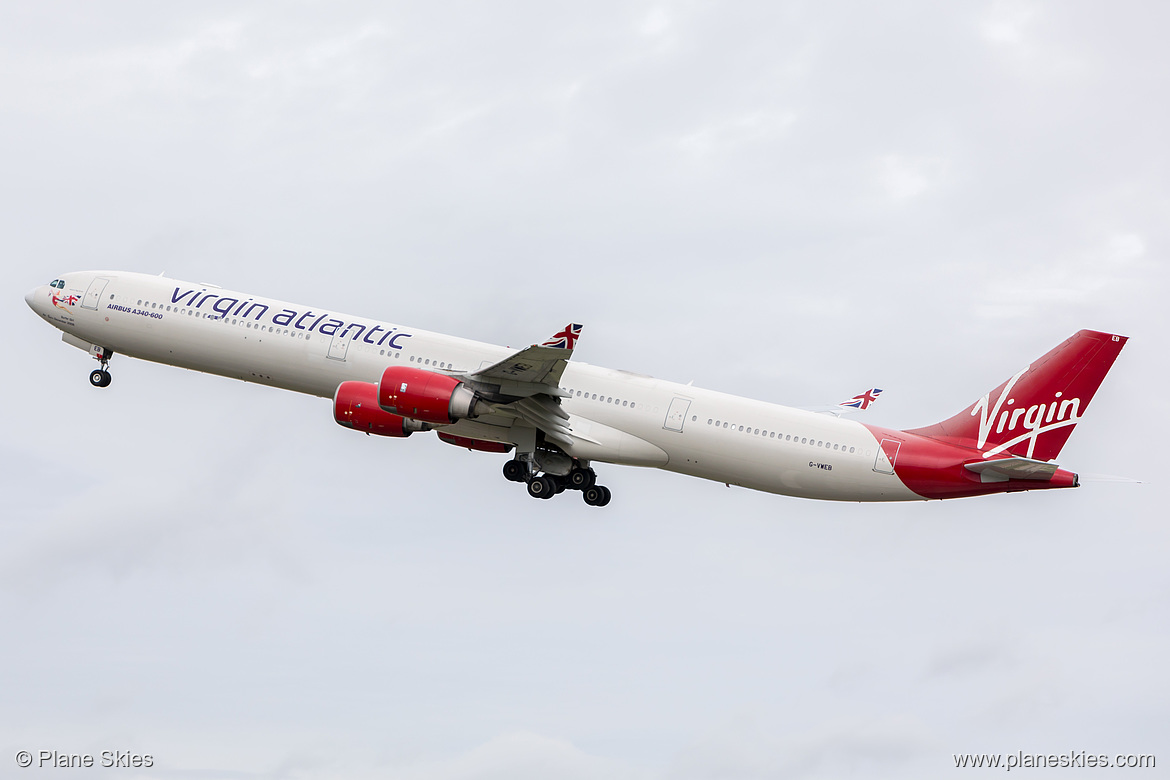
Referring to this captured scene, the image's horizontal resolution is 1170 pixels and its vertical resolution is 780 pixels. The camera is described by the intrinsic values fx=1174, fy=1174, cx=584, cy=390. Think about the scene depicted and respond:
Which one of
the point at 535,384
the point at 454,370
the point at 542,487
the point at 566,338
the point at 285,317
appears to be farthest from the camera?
the point at 285,317

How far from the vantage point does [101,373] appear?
4962cm

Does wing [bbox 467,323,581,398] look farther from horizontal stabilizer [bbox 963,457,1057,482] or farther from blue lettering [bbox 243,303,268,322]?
horizontal stabilizer [bbox 963,457,1057,482]

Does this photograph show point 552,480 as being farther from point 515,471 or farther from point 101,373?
point 101,373

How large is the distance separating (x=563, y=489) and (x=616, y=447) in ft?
12.5

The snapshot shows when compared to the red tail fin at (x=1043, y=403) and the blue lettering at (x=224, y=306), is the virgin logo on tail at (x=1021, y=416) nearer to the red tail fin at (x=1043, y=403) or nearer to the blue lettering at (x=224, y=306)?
the red tail fin at (x=1043, y=403)

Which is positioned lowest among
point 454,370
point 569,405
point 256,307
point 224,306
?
point 569,405

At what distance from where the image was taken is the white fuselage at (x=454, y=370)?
42094 millimetres

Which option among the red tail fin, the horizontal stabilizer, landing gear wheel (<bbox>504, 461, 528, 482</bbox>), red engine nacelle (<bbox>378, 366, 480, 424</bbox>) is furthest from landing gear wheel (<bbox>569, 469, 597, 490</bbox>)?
the horizontal stabilizer

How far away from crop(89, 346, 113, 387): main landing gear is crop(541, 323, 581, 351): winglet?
21.6 metres

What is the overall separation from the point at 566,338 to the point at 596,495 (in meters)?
10.1

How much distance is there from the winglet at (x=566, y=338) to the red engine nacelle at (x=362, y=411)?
23.7ft

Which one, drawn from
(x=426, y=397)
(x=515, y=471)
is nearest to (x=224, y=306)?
(x=426, y=397)

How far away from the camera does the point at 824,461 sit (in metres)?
41.8

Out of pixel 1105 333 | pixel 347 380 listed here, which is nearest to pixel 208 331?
pixel 347 380
